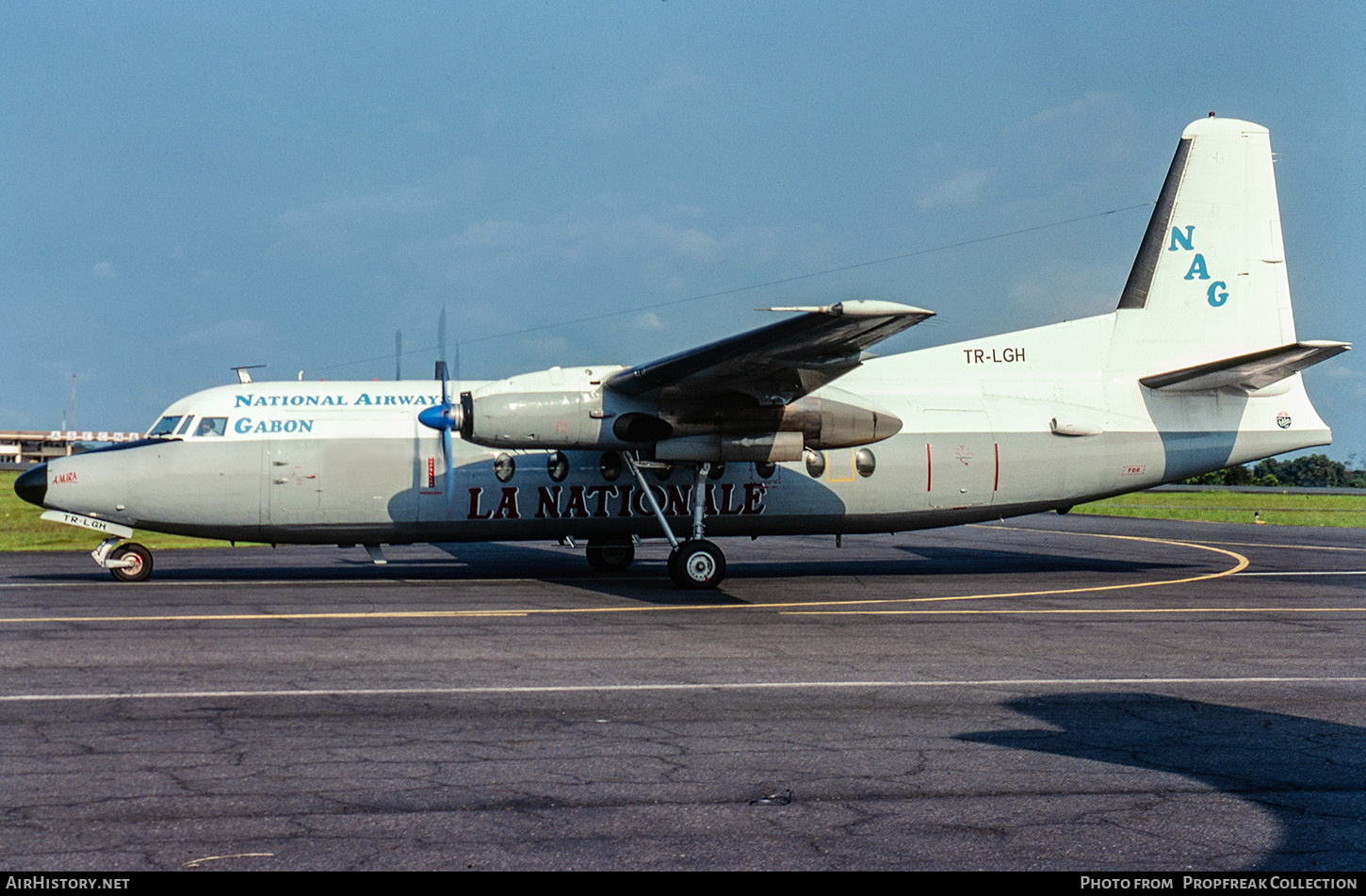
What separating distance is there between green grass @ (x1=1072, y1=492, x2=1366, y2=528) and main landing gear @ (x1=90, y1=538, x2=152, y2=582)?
26.4 metres

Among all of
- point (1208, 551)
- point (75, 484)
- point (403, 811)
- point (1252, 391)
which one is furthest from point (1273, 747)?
point (1208, 551)

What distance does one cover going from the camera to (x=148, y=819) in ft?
20.5

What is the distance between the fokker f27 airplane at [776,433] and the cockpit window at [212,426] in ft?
0.11

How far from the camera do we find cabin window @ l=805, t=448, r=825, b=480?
20234 mm

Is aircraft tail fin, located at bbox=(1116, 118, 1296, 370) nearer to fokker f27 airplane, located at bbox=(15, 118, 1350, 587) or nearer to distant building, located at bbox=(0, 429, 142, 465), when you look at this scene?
fokker f27 airplane, located at bbox=(15, 118, 1350, 587)

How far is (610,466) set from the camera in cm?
1959

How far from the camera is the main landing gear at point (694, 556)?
18500mm

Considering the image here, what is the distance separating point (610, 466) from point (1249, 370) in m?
11.7

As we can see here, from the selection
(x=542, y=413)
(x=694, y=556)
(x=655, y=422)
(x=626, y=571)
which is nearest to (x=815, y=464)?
(x=694, y=556)

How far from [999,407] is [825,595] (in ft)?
18.7

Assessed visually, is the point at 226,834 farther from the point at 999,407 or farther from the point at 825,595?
the point at 999,407

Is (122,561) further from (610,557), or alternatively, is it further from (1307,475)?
(1307,475)

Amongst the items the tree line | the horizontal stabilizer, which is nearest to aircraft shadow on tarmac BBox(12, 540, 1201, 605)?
the horizontal stabilizer

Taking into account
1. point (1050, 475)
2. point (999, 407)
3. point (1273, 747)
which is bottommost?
point (1273, 747)
